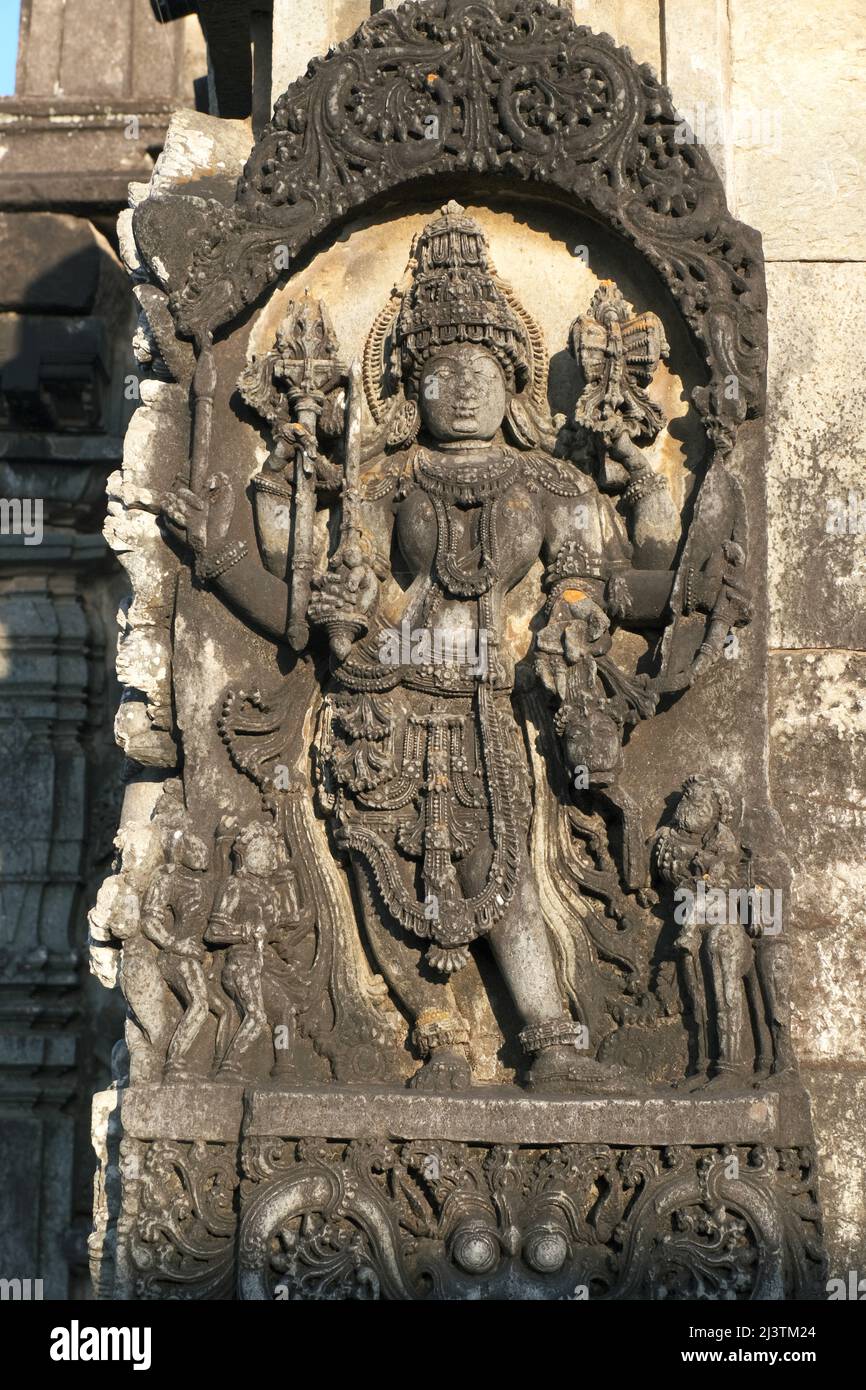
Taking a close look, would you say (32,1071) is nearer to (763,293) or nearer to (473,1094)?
(473,1094)

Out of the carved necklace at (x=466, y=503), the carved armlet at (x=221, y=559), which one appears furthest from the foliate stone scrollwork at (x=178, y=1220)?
the carved necklace at (x=466, y=503)

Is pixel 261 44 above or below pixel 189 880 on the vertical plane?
above

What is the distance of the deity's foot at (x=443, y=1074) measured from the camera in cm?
737

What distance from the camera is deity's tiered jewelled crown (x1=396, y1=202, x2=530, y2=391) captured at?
7.87 metres

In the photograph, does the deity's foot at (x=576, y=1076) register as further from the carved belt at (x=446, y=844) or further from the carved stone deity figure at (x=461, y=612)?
the carved belt at (x=446, y=844)

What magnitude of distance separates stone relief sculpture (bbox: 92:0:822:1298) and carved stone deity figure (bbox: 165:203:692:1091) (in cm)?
1

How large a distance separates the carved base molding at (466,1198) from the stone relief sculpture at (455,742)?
0.01 metres

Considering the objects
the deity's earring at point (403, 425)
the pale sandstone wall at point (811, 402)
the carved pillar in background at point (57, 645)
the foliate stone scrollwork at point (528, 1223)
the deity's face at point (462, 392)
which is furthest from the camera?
the carved pillar in background at point (57, 645)

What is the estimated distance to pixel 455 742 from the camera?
7.66 metres

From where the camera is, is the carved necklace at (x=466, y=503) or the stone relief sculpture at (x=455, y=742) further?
the carved necklace at (x=466, y=503)

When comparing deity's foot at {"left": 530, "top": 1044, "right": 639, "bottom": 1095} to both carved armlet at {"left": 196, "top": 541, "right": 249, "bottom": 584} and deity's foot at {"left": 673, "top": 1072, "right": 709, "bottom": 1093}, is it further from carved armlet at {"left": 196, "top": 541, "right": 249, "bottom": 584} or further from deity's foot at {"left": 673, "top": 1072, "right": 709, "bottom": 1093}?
carved armlet at {"left": 196, "top": 541, "right": 249, "bottom": 584}

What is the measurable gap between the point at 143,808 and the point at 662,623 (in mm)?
2174
